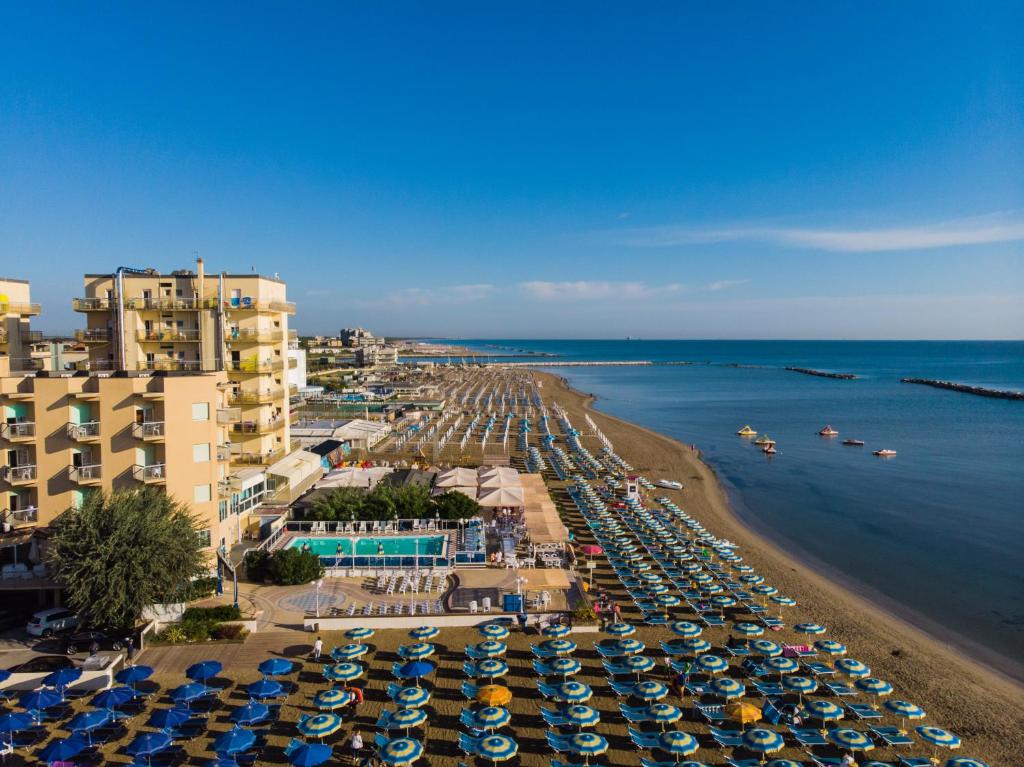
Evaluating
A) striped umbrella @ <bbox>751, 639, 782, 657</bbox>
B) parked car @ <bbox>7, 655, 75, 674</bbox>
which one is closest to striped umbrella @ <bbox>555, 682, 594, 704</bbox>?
striped umbrella @ <bbox>751, 639, 782, 657</bbox>

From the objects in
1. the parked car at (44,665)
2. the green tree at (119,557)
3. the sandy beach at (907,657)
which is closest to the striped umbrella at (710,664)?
the sandy beach at (907,657)

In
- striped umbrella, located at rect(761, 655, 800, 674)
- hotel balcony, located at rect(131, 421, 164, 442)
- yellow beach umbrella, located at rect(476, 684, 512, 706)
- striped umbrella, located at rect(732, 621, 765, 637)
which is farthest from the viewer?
hotel balcony, located at rect(131, 421, 164, 442)

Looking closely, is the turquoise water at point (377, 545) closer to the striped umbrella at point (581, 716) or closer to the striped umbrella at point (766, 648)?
the striped umbrella at point (581, 716)

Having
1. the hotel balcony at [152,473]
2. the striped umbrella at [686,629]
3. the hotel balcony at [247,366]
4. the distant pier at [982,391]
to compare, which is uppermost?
the hotel balcony at [247,366]

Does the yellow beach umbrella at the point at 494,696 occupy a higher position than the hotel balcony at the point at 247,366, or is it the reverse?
the hotel balcony at the point at 247,366

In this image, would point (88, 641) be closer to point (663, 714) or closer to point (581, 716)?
point (581, 716)

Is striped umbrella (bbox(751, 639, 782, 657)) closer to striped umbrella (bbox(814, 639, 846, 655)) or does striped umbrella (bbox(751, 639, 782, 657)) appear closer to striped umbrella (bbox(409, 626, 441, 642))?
striped umbrella (bbox(814, 639, 846, 655))
